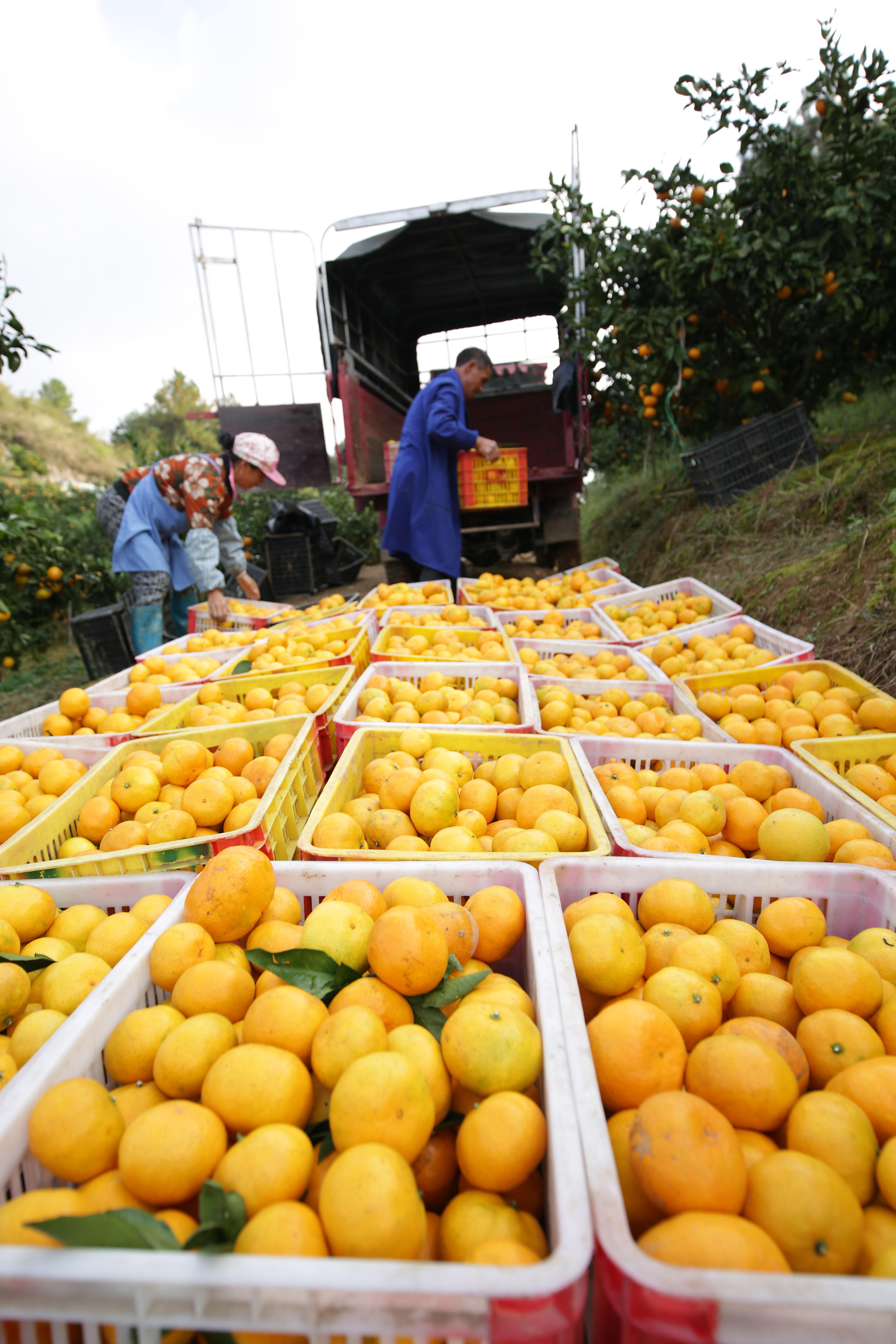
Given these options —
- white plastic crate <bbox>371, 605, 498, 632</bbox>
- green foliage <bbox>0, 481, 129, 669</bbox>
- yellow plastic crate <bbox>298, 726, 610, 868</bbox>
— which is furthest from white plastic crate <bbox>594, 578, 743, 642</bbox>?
green foliage <bbox>0, 481, 129, 669</bbox>

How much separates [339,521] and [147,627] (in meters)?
8.10

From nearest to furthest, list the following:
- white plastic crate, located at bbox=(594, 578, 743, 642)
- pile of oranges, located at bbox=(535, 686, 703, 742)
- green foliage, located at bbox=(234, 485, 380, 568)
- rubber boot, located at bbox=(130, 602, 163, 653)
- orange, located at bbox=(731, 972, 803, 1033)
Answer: orange, located at bbox=(731, 972, 803, 1033) < pile of oranges, located at bbox=(535, 686, 703, 742) < white plastic crate, located at bbox=(594, 578, 743, 642) < rubber boot, located at bbox=(130, 602, 163, 653) < green foliage, located at bbox=(234, 485, 380, 568)

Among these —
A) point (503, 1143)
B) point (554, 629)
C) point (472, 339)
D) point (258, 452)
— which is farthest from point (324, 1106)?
point (472, 339)

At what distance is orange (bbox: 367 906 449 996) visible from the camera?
1.22 m

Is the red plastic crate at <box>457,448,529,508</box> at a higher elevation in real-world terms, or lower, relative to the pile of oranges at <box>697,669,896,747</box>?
higher

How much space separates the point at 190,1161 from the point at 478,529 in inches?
272

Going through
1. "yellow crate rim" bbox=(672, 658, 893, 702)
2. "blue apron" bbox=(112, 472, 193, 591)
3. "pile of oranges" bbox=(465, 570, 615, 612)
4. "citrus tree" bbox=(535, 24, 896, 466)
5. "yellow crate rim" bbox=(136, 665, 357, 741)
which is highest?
"citrus tree" bbox=(535, 24, 896, 466)

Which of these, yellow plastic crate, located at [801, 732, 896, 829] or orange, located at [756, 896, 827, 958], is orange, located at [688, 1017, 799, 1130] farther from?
yellow plastic crate, located at [801, 732, 896, 829]

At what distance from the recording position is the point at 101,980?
1.40 meters

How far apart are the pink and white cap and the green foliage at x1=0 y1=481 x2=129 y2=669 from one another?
2995 millimetres

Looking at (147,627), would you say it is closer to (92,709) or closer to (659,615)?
(92,709)

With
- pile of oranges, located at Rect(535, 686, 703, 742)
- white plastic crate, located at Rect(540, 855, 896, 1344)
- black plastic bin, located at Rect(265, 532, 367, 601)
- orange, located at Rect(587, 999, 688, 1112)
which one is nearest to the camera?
white plastic crate, located at Rect(540, 855, 896, 1344)

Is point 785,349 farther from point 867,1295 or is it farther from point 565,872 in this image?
point 867,1295

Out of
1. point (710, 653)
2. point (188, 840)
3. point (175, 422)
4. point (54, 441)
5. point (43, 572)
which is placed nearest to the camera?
point (188, 840)
